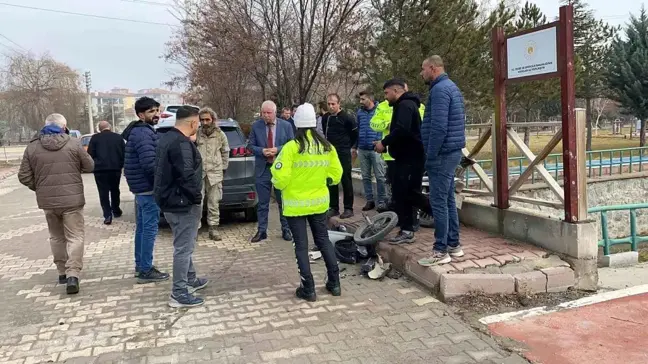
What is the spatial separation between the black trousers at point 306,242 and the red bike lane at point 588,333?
152 cm

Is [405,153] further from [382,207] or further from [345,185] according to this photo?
[345,185]

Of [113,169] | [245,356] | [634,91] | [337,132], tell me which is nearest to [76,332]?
[245,356]

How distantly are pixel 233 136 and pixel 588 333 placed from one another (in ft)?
19.4

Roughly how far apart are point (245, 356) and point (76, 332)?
4.95ft

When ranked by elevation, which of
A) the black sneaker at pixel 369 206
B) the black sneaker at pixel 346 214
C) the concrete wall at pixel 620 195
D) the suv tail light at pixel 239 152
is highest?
the suv tail light at pixel 239 152

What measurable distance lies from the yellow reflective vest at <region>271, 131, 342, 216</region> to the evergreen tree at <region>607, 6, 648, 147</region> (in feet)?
86.1

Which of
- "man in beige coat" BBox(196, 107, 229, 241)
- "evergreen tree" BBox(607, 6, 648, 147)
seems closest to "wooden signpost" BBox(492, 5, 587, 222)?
"man in beige coat" BBox(196, 107, 229, 241)

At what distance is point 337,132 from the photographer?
7.34m

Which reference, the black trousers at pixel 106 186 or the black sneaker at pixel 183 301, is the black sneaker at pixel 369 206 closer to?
the black sneaker at pixel 183 301

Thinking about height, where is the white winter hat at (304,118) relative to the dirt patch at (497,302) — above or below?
above

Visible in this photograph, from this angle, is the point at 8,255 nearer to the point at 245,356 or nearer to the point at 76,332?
the point at 76,332

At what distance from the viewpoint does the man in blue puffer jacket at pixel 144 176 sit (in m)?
5.21

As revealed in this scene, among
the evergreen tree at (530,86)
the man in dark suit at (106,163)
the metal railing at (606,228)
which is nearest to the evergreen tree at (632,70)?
the evergreen tree at (530,86)

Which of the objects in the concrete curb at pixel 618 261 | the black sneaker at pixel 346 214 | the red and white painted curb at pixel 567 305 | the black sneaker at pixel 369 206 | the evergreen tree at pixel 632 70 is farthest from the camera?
the evergreen tree at pixel 632 70
